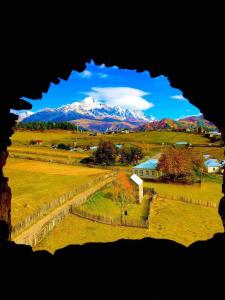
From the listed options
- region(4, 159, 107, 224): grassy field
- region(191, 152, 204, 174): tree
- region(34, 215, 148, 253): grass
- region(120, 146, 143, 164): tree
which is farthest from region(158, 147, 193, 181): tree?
region(34, 215, 148, 253): grass

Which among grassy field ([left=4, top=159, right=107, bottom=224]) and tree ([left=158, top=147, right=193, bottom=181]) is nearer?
grassy field ([left=4, top=159, right=107, bottom=224])

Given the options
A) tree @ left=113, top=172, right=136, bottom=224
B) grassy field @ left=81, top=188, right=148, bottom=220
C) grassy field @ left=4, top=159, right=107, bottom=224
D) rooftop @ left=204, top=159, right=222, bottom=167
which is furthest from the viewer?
rooftop @ left=204, top=159, right=222, bottom=167

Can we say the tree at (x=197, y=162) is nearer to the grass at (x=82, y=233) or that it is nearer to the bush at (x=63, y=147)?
the grass at (x=82, y=233)

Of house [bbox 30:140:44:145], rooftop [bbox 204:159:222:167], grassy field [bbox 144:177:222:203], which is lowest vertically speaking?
grassy field [bbox 144:177:222:203]

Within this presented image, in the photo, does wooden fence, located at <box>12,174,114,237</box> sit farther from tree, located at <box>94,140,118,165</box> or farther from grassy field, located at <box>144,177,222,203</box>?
tree, located at <box>94,140,118,165</box>

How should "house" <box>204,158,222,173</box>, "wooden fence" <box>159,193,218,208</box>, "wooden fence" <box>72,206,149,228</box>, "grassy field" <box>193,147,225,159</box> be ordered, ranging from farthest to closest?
1. "grassy field" <box>193,147,225,159</box>
2. "house" <box>204,158,222,173</box>
3. "wooden fence" <box>159,193,218,208</box>
4. "wooden fence" <box>72,206,149,228</box>

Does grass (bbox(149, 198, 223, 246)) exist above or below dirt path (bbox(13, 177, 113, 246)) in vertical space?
below
